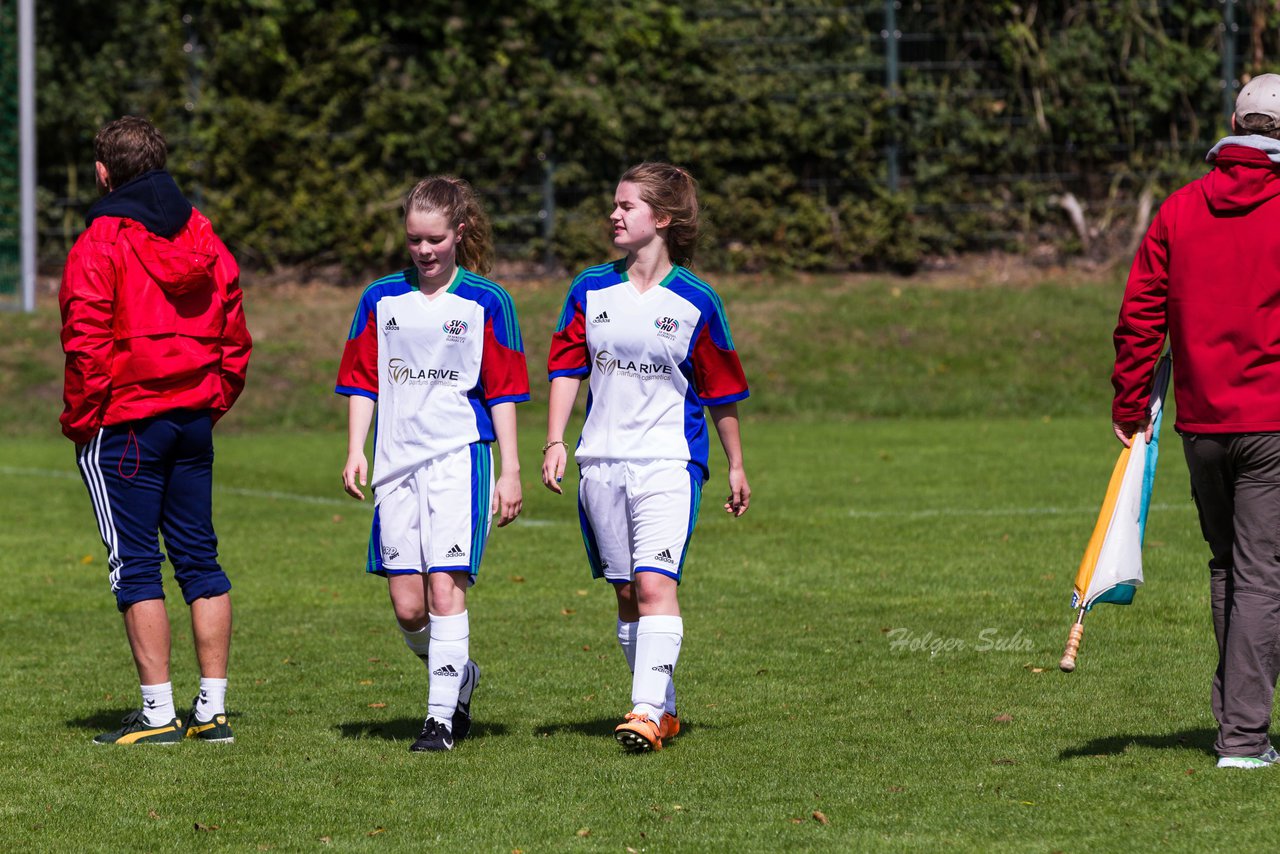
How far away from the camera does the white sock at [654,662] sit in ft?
19.4

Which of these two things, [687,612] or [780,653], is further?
[687,612]

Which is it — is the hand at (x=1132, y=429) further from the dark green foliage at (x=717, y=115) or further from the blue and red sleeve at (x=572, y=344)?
the dark green foliage at (x=717, y=115)

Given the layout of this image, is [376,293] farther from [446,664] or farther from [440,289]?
[446,664]

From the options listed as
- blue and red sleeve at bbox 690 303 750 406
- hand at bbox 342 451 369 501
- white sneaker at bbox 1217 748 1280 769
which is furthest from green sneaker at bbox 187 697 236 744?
white sneaker at bbox 1217 748 1280 769

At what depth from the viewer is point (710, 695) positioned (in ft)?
22.7

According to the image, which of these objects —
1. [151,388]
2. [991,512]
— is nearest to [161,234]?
[151,388]

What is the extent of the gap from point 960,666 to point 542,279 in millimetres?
15871

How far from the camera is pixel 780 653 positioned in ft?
25.3

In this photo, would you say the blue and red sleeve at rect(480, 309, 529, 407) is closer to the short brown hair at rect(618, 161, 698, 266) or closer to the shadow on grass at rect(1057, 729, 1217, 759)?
the short brown hair at rect(618, 161, 698, 266)

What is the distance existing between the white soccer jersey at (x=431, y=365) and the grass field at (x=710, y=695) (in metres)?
1.04

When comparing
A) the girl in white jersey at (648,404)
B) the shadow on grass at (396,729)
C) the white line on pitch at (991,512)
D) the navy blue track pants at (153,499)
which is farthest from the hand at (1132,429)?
the white line on pitch at (991,512)

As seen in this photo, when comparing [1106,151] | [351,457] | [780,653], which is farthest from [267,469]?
[1106,151]

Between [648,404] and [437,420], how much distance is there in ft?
2.31

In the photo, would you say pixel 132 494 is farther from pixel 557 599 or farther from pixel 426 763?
pixel 557 599
